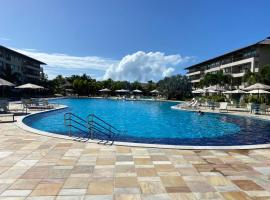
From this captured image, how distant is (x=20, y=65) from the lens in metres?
69.6

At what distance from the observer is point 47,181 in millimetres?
5582

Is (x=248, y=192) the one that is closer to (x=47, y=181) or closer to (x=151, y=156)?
(x=151, y=156)

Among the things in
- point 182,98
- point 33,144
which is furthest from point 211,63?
point 33,144

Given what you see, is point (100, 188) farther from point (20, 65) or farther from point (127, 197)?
point (20, 65)

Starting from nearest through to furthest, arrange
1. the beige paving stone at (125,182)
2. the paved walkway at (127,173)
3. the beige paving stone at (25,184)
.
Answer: the paved walkway at (127,173) → the beige paving stone at (25,184) → the beige paving stone at (125,182)

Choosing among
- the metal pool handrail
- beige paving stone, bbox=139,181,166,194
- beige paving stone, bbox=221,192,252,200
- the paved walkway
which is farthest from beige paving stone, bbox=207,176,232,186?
the metal pool handrail

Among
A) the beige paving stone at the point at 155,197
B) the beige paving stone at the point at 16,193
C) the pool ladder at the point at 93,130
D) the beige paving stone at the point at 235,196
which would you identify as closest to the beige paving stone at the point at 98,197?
the beige paving stone at the point at 155,197

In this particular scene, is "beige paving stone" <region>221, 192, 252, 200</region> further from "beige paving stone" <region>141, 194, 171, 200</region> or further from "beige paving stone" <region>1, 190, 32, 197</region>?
"beige paving stone" <region>1, 190, 32, 197</region>

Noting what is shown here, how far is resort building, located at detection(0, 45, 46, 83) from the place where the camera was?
5803 cm

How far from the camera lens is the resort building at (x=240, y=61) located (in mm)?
45406

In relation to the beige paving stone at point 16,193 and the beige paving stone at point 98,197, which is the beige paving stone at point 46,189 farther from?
the beige paving stone at point 98,197

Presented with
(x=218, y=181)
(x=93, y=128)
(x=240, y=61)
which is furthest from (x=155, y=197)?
(x=240, y=61)

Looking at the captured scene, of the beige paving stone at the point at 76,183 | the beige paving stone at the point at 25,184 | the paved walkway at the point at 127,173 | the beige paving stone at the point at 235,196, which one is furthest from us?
the beige paving stone at the point at 76,183

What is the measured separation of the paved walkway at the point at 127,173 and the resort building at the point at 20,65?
5147cm
